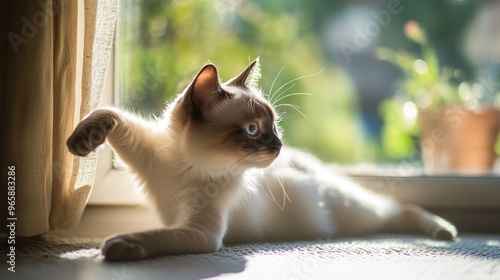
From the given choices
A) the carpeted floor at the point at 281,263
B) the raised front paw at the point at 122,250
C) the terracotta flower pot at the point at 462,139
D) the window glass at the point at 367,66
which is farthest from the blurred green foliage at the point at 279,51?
the raised front paw at the point at 122,250

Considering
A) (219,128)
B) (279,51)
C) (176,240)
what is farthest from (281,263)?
(279,51)

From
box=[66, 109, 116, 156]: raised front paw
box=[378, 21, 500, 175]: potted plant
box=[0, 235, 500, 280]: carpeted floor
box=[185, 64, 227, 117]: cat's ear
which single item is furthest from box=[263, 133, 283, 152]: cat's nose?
box=[378, 21, 500, 175]: potted plant

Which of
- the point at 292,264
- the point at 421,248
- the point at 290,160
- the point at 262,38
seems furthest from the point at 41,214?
the point at 262,38

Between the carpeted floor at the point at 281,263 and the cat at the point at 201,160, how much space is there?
0.18 ft

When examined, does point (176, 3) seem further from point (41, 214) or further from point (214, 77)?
point (41, 214)

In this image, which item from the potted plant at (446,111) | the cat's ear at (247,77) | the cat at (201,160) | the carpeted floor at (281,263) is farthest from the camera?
the potted plant at (446,111)

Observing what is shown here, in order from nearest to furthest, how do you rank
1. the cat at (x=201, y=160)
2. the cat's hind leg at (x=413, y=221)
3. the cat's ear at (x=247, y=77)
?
the cat at (x=201, y=160)
the cat's ear at (x=247, y=77)
the cat's hind leg at (x=413, y=221)

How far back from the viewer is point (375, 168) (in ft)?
6.00

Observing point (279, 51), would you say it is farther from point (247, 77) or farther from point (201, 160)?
point (201, 160)

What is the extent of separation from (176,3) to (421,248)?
1.08 m

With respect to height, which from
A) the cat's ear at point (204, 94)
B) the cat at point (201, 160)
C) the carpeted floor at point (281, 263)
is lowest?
the carpeted floor at point (281, 263)

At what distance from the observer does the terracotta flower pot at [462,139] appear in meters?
1.76

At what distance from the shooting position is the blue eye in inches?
45.0

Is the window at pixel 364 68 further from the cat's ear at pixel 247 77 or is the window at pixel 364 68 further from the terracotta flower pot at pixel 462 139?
the cat's ear at pixel 247 77
